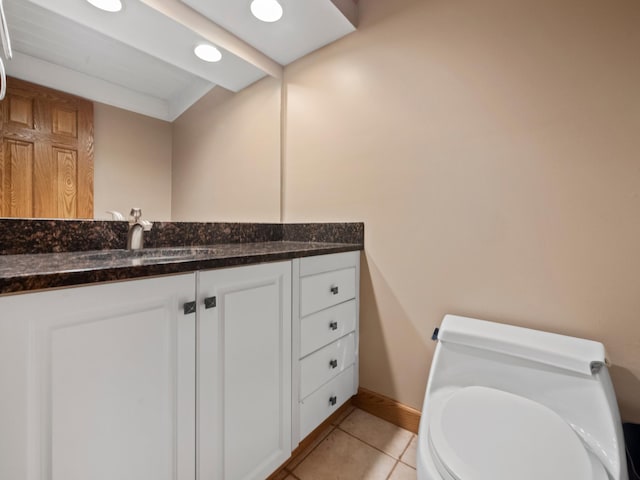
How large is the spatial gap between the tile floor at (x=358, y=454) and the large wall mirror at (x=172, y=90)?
1186 mm

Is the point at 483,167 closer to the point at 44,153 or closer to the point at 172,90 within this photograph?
the point at 172,90

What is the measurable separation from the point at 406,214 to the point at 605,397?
0.88 m

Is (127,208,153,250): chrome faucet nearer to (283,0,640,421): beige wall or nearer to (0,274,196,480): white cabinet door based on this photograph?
(0,274,196,480): white cabinet door

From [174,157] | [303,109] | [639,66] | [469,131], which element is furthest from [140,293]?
[639,66]

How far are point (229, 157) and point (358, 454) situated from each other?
1.60 metres

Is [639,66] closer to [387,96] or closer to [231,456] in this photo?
[387,96]

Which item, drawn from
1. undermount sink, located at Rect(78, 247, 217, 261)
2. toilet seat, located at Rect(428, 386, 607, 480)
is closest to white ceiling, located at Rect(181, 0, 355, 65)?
undermount sink, located at Rect(78, 247, 217, 261)

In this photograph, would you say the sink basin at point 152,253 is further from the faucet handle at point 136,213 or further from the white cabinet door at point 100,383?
the white cabinet door at point 100,383

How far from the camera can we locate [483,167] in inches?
45.2

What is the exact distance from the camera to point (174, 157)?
1307mm

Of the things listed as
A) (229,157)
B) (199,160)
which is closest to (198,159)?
(199,160)

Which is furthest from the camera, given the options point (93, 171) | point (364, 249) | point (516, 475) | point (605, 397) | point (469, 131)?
point (364, 249)

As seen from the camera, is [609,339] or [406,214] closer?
[609,339]

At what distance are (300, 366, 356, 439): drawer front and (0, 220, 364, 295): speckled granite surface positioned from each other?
613 mm
